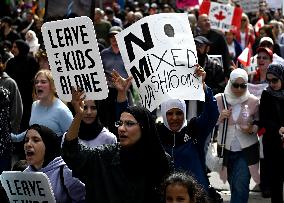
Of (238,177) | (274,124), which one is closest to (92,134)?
(238,177)

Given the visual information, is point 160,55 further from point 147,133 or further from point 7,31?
point 7,31

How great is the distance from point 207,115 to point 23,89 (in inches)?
227

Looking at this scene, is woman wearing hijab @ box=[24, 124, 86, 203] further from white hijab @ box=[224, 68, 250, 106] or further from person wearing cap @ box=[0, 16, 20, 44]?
person wearing cap @ box=[0, 16, 20, 44]

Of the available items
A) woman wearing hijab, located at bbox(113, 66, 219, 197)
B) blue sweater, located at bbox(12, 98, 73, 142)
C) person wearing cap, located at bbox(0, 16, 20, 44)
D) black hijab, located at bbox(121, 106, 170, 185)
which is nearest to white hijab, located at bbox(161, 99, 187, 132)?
woman wearing hijab, located at bbox(113, 66, 219, 197)

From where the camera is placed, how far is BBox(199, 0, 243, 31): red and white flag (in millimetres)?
15930

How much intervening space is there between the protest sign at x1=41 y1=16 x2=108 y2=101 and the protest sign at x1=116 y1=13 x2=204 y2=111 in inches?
23.6

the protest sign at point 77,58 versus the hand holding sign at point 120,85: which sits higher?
the protest sign at point 77,58

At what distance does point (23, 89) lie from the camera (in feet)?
39.2

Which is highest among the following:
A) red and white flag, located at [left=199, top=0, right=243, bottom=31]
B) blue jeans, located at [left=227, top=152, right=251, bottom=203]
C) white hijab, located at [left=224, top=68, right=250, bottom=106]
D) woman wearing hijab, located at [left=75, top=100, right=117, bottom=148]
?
woman wearing hijab, located at [left=75, top=100, right=117, bottom=148]

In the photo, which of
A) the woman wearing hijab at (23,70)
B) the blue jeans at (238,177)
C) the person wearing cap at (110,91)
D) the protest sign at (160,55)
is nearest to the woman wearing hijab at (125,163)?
the protest sign at (160,55)

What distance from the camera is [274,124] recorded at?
28.5 feet

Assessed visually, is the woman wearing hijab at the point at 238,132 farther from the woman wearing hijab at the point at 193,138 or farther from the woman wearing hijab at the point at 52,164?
the woman wearing hijab at the point at 52,164

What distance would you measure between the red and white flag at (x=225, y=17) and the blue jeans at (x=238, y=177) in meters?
7.45

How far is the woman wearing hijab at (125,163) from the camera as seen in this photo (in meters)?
5.30
